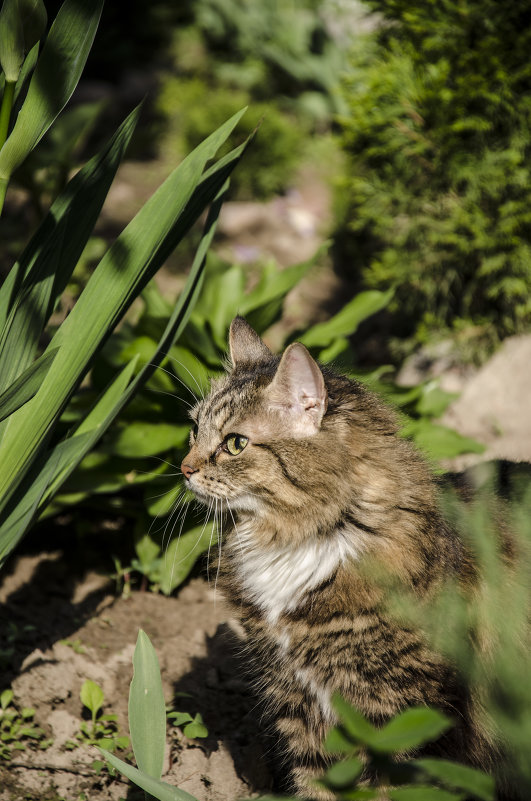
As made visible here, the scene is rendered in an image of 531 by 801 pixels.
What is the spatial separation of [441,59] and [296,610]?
117 inches

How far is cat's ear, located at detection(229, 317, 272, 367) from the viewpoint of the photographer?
7.14 feet

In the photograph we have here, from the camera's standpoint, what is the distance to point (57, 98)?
170 cm

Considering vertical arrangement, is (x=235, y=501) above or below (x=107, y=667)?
above

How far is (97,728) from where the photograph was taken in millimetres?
2219

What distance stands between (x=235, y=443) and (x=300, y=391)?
264mm

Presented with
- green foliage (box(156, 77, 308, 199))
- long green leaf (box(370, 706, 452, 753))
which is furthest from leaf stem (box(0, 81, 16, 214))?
→ green foliage (box(156, 77, 308, 199))

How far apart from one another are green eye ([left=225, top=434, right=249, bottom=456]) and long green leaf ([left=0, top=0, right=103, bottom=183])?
84cm

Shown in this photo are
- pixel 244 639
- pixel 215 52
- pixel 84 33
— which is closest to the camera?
pixel 84 33

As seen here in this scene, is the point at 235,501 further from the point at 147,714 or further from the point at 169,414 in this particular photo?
the point at 169,414

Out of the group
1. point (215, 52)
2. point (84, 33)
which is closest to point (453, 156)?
point (84, 33)

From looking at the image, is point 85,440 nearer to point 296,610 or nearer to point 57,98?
point 296,610

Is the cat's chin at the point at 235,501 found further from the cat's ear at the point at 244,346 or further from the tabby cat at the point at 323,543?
the cat's ear at the point at 244,346

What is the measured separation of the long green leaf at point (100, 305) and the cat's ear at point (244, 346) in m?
0.40

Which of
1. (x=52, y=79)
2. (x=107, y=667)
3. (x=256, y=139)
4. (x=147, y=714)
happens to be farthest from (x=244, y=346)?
(x=256, y=139)
